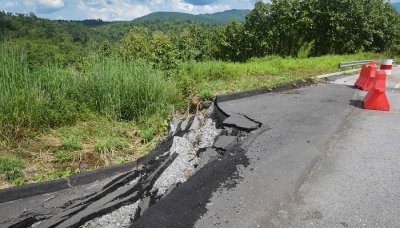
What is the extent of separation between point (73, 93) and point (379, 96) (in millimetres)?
6217

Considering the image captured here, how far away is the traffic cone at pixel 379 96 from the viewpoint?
6.80m

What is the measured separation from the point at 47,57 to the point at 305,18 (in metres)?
19.5

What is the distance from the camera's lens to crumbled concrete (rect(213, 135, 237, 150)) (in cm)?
487

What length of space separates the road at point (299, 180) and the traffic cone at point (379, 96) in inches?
22.5

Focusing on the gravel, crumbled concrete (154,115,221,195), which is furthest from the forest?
crumbled concrete (154,115,221,195)

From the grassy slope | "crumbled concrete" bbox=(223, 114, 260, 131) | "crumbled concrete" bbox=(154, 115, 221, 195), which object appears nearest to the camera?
"crumbled concrete" bbox=(154, 115, 221, 195)

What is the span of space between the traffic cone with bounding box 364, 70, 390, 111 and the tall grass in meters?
4.25

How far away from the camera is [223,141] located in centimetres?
509

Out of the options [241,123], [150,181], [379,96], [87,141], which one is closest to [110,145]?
[87,141]

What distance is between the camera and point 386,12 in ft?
84.6

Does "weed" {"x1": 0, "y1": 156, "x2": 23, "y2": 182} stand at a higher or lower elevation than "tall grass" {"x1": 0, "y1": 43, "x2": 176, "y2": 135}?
lower

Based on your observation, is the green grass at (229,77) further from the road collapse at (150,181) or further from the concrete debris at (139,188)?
the concrete debris at (139,188)

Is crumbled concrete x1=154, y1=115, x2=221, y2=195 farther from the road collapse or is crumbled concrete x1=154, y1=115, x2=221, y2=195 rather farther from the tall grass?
the tall grass

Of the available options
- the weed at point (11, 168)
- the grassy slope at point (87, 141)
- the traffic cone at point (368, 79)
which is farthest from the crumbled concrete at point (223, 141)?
the traffic cone at point (368, 79)
